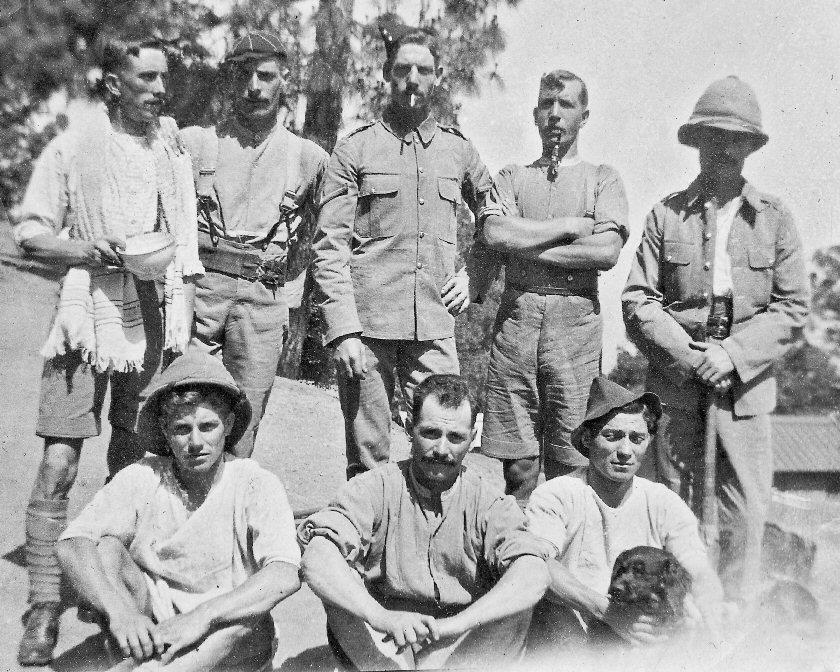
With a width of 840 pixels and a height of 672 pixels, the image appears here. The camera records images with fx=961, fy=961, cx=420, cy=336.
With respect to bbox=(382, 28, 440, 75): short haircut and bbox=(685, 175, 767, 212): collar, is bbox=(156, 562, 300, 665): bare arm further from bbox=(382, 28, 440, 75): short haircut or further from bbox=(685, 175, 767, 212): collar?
bbox=(685, 175, 767, 212): collar

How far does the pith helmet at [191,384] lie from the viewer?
320 cm

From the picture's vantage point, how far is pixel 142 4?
5.20m

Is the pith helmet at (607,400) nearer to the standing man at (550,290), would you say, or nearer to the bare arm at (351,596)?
the standing man at (550,290)

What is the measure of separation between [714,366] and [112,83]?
2.70 metres

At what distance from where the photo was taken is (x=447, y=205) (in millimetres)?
4133

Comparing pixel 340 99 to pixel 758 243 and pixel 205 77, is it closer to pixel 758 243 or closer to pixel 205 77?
pixel 205 77

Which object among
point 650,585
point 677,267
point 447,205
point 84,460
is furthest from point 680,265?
point 84,460

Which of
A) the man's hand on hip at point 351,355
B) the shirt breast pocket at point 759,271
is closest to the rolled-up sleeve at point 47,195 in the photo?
the man's hand on hip at point 351,355

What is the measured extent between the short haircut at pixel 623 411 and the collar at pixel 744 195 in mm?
1141

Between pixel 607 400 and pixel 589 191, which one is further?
pixel 589 191

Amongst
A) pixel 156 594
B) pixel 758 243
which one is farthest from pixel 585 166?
pixel 156 594

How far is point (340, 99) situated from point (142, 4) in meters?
1.18

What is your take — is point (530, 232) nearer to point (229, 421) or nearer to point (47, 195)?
point (229, 421)

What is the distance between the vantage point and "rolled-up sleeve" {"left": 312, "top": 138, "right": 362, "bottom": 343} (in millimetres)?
3869
